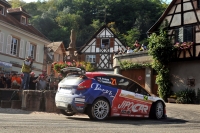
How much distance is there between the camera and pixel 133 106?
31.5 feet

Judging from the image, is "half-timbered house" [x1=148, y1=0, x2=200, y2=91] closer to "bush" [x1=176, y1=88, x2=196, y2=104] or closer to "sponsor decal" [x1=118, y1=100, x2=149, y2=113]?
"bush" [x1=176, y1=88, x2=196, y2=104]

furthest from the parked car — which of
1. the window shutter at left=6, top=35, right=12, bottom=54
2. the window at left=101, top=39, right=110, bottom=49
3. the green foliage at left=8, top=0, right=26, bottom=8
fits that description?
the green foliage at left=8, top=0, right=26, bottom=8

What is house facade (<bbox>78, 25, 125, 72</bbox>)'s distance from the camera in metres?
43.5

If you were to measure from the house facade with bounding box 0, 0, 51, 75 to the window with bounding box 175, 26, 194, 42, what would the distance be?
50.6ft

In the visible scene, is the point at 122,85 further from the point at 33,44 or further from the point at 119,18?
the point at 119,18

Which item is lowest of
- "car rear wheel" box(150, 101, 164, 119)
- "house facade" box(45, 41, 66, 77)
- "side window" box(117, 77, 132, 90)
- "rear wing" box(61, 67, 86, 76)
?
"car rear wheel" box(150, 101, 164, 119)

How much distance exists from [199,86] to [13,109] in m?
14.4

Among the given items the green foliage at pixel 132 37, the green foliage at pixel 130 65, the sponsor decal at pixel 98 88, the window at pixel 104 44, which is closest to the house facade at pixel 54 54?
the window at pixel 104 44

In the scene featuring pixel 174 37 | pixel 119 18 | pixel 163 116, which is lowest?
pixel 163 116

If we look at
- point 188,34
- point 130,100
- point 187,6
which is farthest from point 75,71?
point 187,6

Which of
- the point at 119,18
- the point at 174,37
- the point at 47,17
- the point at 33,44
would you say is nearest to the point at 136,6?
the point at 119,18

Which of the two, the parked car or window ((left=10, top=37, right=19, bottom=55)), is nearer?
the parked car

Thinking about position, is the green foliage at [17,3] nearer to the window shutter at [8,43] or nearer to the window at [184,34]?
the window shutter at [8,43]

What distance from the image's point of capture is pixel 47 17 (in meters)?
78.4
